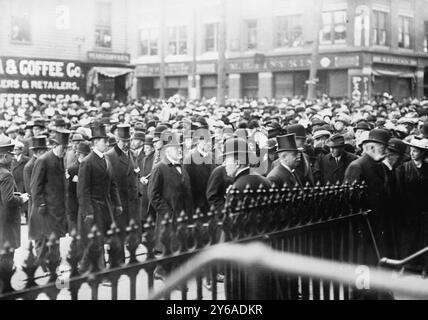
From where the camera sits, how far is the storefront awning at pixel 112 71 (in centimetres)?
2894

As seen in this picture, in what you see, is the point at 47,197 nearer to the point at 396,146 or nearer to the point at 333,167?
the point at 333,167

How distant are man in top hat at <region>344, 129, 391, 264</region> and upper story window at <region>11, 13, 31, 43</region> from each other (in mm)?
23593

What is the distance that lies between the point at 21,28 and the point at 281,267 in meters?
26.2

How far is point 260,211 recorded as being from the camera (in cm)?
454

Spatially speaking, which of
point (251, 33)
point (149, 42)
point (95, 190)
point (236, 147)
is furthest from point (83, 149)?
point (149, 42)

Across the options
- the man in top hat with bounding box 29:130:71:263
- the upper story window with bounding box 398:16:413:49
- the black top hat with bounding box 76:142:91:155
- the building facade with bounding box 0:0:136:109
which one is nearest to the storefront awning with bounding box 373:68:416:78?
the upper story window with bounding box 398:16:413:49

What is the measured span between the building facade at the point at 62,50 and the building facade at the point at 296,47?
366cm

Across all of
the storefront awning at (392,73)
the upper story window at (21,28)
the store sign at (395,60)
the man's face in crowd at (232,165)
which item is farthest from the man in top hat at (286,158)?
the store sign at (395,60)

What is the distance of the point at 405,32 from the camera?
39031mm

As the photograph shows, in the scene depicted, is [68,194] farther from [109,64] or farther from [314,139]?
[109,64]

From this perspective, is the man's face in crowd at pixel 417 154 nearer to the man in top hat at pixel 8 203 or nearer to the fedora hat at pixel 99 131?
the fedora hat at pixel 99 131

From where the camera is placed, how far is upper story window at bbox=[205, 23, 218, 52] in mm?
43125

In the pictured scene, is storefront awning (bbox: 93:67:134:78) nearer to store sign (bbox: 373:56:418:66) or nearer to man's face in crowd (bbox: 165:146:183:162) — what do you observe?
store sign (bbox: 373:56:418:66)
